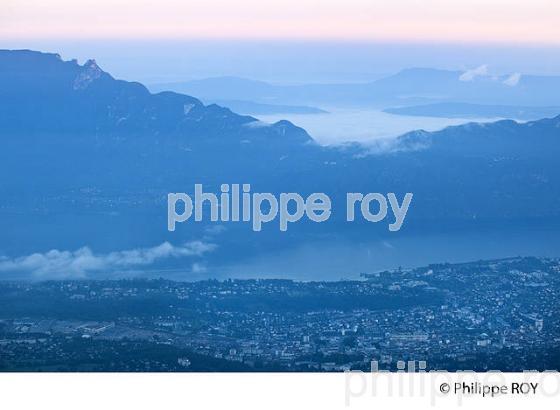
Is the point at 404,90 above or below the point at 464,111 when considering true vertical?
above

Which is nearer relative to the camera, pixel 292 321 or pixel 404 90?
pixel 292 321

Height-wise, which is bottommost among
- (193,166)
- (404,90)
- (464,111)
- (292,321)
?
(292,321)

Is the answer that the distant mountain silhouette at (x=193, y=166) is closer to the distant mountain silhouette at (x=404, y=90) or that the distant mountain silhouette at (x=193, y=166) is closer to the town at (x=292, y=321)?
the distant mountain silhouette at (x=404, y=90)

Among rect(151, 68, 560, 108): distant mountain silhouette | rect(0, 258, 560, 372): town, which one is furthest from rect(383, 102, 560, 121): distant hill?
rect(0, 258, 560, 372): town

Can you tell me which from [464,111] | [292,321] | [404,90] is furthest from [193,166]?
[464,111]

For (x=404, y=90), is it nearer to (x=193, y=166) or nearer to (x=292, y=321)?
(x=193, y=166)

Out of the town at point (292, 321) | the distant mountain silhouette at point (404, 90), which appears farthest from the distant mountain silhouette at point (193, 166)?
the town at point (292, 321)

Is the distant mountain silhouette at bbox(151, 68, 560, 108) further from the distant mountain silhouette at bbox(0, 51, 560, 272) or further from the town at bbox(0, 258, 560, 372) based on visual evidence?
the town at bbox(0, 258, 560, 372)

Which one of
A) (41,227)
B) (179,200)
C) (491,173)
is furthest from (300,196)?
(41,227)
